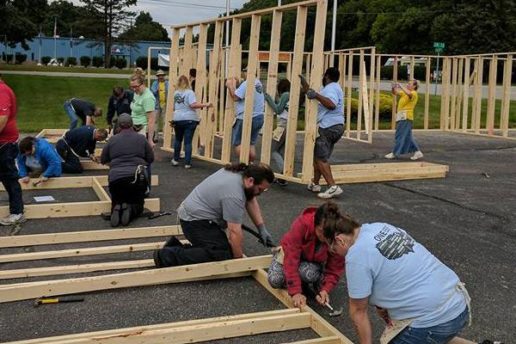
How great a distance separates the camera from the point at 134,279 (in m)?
5.14

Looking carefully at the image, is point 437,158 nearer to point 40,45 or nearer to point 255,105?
point 255,105

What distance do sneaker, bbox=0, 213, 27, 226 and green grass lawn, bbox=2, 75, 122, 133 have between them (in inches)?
371

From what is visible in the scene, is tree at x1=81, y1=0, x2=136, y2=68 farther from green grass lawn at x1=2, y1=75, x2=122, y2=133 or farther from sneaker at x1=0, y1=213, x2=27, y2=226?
sneaker at x1=0, y1=213, x2=27, y2=226

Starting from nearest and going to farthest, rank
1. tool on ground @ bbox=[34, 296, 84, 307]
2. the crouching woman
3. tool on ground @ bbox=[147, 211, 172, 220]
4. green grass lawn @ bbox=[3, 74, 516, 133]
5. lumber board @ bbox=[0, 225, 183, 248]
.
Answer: tool on ground @ bbox=[34, 296, 84, 307]
lumber board @ bbox=[0, 225, 183, 248]
the crouching woman
tool on ground @ bbox=[147, 211, 172, 220]
green grass lawn @ bbox=[3, 74, 516, 133]

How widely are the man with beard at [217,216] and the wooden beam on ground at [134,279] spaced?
0.16m

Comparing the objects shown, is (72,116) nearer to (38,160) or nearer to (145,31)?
(38,160)

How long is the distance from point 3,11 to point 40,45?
4723cm

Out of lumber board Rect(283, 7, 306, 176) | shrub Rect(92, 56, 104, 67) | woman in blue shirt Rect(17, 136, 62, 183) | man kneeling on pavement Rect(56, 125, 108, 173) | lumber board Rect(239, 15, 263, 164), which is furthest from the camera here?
shrub Rect(92, 56, 104, 67)

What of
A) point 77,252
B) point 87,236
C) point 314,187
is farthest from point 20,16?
point 77,252

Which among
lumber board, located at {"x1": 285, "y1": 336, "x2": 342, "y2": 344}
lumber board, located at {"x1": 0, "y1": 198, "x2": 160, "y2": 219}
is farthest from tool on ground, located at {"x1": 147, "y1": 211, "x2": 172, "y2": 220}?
lumber board, located at {"x1": 285, "y1": 336, "x2": 342, "y2": 344}

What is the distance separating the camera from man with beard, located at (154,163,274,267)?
16.9 ft

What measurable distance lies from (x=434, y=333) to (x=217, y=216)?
258 centimetres

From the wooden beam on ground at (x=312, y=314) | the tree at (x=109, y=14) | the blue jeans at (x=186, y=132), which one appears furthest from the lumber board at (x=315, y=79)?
the tree at (x=109, y=14)

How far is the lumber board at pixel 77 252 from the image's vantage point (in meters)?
5.82
